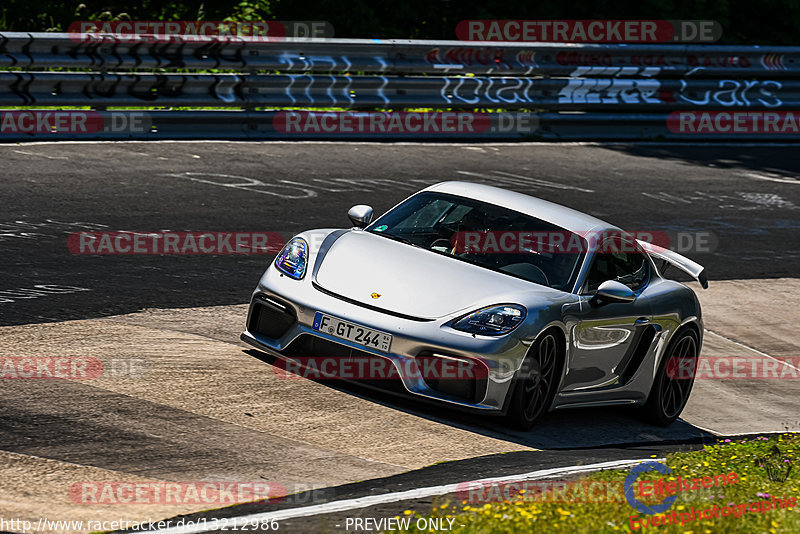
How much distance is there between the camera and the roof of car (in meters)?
8.63

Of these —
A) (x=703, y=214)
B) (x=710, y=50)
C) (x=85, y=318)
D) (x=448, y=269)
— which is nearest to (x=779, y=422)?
(x=448, y=269)

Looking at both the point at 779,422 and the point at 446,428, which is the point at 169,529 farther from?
the point at 779,422

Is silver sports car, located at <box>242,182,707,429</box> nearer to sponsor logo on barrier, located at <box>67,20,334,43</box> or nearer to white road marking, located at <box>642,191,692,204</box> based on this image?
white road marking, located at <box>642,191,692,204</box>

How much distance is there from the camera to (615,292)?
8.07 meters

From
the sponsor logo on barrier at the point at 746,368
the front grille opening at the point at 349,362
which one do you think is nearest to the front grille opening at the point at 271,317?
the front grille opening at the point at 349,362

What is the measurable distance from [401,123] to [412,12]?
5540mm

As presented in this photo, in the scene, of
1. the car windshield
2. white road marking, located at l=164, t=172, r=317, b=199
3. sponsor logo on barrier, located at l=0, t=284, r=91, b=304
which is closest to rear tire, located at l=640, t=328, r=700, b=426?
the car windshield

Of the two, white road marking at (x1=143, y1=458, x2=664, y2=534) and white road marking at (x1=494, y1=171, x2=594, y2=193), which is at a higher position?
white road marking at (x1=494, y1=171, x2=594, y2=193)

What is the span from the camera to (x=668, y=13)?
23750 mm

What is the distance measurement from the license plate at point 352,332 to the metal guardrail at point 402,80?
7.94 m

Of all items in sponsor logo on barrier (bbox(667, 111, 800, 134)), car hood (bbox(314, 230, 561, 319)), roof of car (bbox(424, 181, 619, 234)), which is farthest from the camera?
sponsor logo on barrier (bbox(667, 111, 800, 134))

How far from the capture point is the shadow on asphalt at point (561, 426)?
7.66 metres

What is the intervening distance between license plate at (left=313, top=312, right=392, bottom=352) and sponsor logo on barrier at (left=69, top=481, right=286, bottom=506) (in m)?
1.75

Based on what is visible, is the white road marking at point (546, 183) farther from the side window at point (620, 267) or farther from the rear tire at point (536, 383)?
the rear tire at point (536, 383)
